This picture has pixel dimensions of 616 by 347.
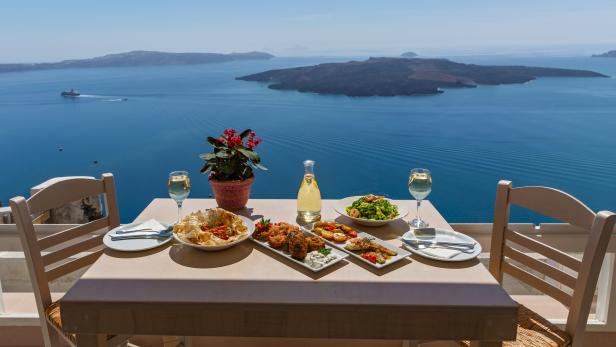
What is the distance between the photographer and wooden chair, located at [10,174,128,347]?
1201 millimetres

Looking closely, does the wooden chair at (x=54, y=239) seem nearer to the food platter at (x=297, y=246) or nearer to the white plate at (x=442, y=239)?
the food platter at (x=297, y=246)

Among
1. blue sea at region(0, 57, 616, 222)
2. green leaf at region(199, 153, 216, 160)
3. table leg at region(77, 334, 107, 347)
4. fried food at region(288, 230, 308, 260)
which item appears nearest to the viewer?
table leg at region(77, 334, 107, 347)

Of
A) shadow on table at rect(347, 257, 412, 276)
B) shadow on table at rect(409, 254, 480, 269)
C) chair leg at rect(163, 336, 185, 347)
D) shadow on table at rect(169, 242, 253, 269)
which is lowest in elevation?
chair leg at rect(163, 336, 185, 347)

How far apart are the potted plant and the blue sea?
662 inches

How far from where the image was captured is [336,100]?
2059cm

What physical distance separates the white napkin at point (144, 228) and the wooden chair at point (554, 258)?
1.04 meters

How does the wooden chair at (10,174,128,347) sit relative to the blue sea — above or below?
above

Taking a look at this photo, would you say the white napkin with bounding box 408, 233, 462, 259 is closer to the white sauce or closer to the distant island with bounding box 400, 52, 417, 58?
the white sauce

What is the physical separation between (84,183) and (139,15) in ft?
88.4

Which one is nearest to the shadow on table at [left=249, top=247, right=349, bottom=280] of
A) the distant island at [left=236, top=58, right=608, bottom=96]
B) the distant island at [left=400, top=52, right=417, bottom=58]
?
the distant island at [left=236, top=58, right=608, bottom=96]

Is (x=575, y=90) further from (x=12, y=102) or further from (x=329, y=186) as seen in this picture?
(x=12, y=102)

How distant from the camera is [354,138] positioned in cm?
2255

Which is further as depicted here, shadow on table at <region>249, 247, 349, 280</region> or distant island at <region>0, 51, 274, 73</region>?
distant island at <region>0, 51, 274, 73</region>

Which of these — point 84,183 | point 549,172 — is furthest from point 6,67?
point 549,172
